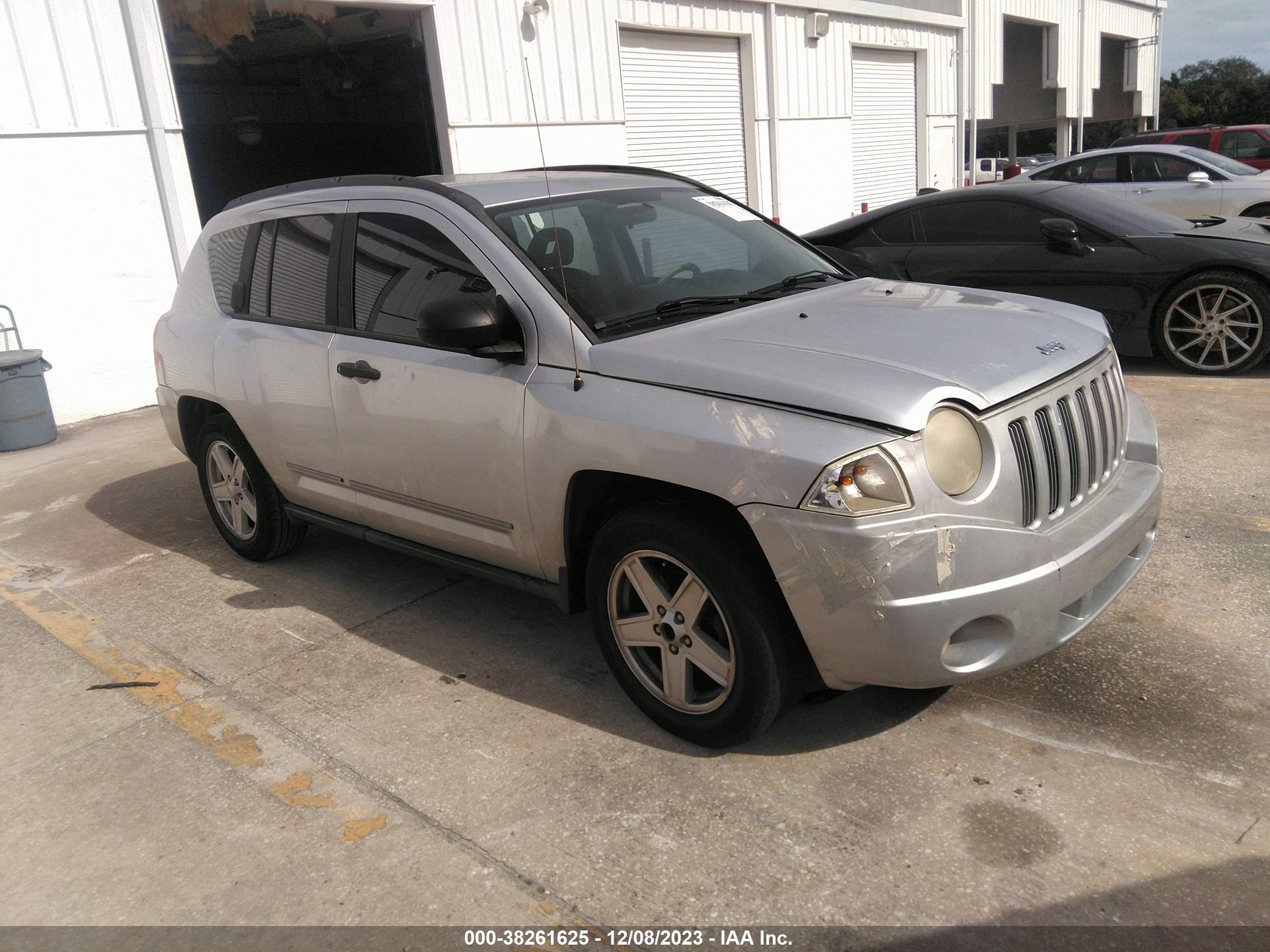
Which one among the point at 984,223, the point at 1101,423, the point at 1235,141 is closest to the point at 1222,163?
the point at 1235,141

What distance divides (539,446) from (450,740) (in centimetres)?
104

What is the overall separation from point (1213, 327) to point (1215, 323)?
29mm

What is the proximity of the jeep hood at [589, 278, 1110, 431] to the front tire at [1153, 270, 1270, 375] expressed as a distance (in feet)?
13.2

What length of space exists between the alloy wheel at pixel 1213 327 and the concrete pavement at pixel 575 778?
3.05 metres

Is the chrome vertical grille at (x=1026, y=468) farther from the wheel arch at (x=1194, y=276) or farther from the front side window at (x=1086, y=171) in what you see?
the front side window at (x=1086, y=171)

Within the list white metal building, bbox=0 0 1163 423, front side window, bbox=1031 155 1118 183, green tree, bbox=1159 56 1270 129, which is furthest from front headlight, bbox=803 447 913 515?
green tree, bbox=1159 56 1270 129

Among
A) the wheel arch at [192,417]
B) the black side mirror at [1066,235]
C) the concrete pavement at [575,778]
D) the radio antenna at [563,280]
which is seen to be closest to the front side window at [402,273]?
the radio antenna at [563,280]

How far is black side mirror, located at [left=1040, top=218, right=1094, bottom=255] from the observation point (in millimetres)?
7488

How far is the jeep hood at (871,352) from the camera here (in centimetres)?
289

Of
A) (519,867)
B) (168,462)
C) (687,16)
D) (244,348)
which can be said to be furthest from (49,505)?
(687,16)

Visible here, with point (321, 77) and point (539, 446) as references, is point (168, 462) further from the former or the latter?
point (321, 77)

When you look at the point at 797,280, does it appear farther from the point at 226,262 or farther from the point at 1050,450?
the point at 226,262

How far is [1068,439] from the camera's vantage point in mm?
3180

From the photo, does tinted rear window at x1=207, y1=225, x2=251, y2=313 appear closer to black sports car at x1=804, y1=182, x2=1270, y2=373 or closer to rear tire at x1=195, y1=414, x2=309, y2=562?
rear tire at x1=195, y1=414, x2=309, y2=562
